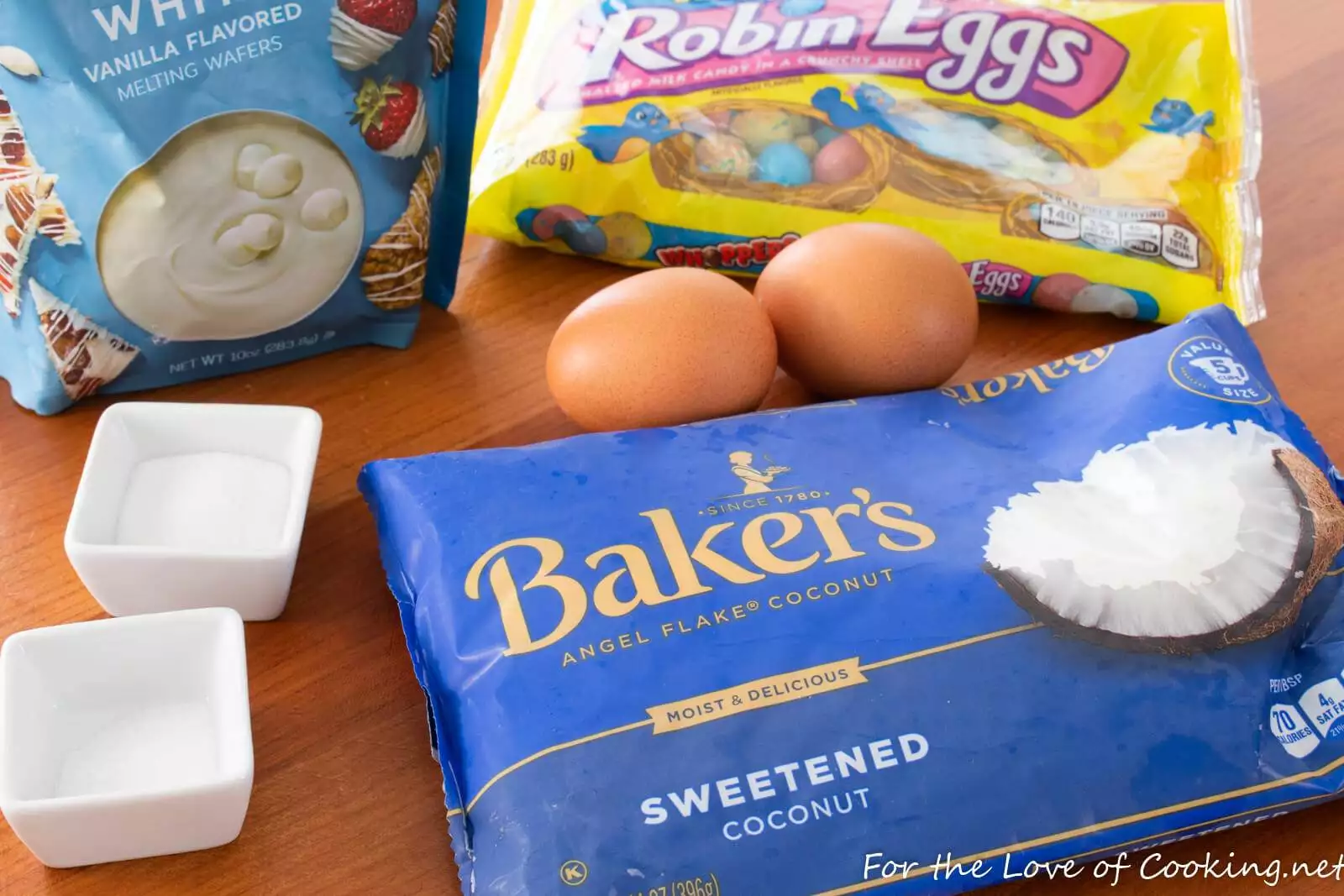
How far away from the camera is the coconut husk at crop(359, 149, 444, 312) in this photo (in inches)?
35.7

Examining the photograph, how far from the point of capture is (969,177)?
39.9 inches

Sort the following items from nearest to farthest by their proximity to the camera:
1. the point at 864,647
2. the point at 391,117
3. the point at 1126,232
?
the point at 864,647
the point at 391,117
the point at 1126,232

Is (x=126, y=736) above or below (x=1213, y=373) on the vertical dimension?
below

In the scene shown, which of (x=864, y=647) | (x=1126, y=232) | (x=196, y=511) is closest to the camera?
(x=864, y=647)

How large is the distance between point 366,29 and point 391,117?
64mm

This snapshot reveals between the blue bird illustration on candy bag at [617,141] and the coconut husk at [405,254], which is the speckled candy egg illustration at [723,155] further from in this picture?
the coconut husk at [405,254]

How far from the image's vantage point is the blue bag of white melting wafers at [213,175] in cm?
76

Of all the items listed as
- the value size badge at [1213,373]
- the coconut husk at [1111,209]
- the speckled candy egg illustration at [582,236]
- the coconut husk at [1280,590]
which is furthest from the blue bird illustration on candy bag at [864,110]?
the coconut husk at [1280,590]

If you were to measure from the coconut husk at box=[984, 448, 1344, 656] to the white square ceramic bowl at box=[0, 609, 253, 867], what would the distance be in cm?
41

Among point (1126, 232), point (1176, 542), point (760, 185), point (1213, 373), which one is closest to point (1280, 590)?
point (1176, 542)

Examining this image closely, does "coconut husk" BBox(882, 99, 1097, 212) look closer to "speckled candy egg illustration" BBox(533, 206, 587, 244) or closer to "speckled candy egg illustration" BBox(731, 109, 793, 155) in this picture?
"speckled candy egg illustration" BBox(731, 109, 793, 155)

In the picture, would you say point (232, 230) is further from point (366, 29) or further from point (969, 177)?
point (969, 177)

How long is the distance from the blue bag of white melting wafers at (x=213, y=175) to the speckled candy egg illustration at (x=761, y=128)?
225 mm

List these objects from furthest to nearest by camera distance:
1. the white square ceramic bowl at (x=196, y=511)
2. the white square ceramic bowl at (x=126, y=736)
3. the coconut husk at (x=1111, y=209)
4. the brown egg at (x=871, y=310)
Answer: the coconut husk at (x=1111, y=209) < the brown egg at (x=871, y=310) < the white square ceramic bowl at (x=196, y=511) < the white square ceramic bowl at (x=126, y=736)
